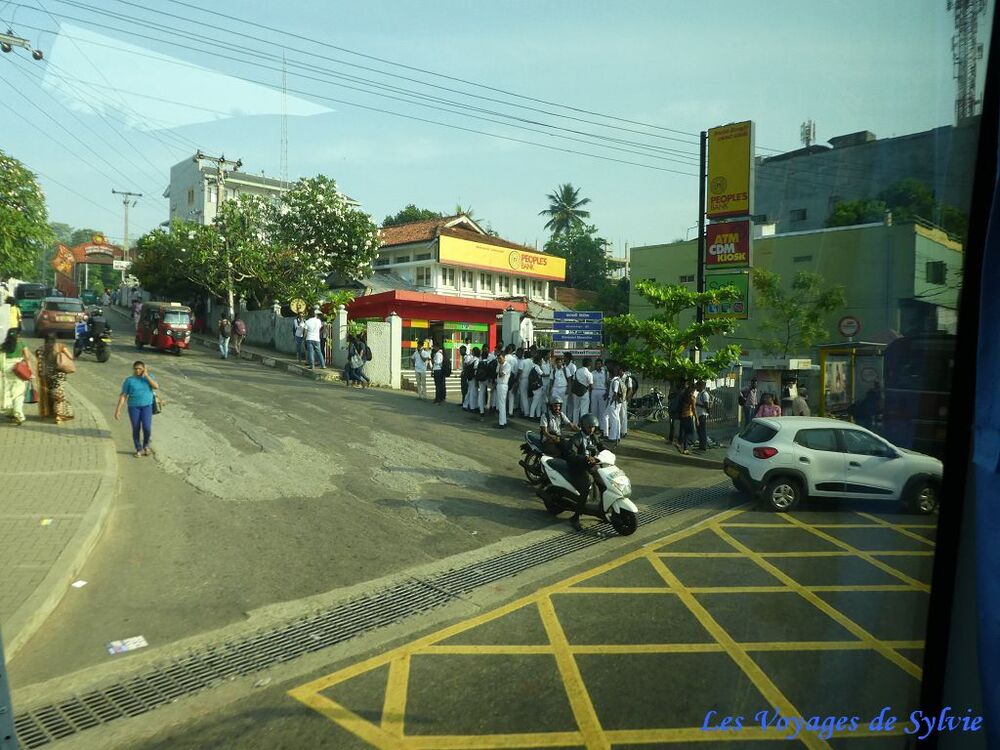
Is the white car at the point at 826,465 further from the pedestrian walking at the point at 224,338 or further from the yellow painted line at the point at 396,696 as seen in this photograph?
the pedestrian walking at the point at 224,338

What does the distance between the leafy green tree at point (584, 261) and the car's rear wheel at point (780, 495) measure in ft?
129

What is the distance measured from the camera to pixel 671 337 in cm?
1404

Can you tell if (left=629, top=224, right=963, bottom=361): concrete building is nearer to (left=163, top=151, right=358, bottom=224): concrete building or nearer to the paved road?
the paved road

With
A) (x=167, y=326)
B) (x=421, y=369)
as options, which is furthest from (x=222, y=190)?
(x=421, y=369)

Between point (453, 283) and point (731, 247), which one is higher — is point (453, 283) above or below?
above

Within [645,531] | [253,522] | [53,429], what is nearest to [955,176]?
[645,531]

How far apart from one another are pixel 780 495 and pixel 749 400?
286 inches

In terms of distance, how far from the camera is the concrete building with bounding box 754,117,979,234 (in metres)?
1.97

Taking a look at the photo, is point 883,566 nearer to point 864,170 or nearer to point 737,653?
point 864,170

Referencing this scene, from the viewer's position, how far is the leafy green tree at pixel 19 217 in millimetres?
10961

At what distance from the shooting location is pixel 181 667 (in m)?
4.53

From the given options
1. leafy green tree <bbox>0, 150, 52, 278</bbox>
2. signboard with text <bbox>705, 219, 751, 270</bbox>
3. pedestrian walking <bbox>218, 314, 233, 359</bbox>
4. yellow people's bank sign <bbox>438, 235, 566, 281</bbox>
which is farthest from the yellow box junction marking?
yellow people's bank sign <bbox>438, 235, 566, 281</bbox>

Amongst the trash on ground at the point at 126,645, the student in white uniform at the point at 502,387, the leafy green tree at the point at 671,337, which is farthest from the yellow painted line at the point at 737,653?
the student in white uniform at the point at 502,387

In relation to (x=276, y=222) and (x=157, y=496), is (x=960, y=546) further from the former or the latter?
(x=276, y=222)
